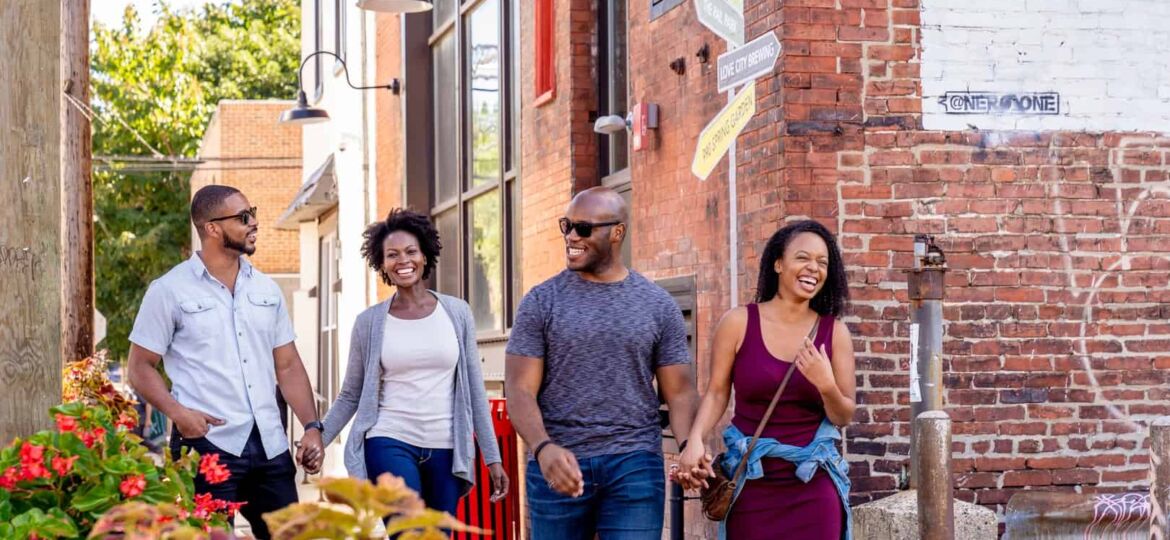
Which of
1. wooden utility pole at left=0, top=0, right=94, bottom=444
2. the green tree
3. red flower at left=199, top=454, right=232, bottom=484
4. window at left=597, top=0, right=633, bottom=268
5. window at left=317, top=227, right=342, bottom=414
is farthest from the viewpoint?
the green tree

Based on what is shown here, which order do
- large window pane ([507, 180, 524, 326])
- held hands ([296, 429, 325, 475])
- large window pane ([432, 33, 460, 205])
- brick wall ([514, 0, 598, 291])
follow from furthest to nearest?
large window pane ([432, 33, 460, 205]) < large window pane ([507, 180, 524, 326]) < brick wall ([514, 0, 598, 291]) < held hands ([296, 429, 325, 475])

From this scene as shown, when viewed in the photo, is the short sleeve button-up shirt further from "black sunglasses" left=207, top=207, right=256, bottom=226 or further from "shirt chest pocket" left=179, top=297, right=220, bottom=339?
"black sunglasses" left=207, top=207, right=256, bottom=226

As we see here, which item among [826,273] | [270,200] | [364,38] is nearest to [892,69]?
[826,273]

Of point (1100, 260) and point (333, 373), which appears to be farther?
point (333, 373)

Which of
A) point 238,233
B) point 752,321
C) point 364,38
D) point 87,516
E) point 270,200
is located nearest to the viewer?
point 87,516

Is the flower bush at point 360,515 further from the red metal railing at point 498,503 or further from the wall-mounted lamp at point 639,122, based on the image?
the wall-mounted lamp at point 639,122

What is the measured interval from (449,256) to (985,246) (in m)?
9.64

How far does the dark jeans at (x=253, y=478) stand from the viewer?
6.32 m

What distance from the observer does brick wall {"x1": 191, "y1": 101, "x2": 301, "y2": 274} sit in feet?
126

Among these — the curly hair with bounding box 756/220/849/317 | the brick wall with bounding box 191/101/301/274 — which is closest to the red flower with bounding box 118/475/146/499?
the curly hair with bounding box 756/220/849/317

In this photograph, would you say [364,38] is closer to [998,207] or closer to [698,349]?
[698,349]

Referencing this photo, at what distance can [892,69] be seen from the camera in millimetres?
8219

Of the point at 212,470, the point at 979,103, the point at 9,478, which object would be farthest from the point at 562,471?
the point at 979,103

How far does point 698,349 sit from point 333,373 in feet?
48.4
